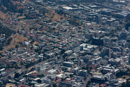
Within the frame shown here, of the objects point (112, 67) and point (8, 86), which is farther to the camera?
point (112, 67)

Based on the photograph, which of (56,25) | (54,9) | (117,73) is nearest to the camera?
(117,73)

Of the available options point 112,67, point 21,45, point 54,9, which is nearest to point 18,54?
point 21,45

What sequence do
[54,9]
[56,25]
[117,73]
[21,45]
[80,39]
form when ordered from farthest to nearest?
[54,9]
[56,25]
[80,39]
[21,45]
[117,73]

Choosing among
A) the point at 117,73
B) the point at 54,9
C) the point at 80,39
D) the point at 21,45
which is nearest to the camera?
Result: the point at 117,73

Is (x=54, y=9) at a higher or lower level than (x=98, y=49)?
higher

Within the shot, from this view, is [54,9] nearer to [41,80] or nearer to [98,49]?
[98,49]

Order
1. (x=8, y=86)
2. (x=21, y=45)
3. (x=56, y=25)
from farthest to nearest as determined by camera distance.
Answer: (x=56, y=25) < (x=21, y=45) < (x=8, y=86)

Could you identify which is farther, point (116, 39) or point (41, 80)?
point (116, 39)

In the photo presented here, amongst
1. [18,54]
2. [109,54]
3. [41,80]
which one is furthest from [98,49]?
[41,80]

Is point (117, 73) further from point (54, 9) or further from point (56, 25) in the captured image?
point (54, 9)
